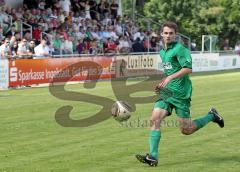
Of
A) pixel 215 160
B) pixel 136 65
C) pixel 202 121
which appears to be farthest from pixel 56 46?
pixel 215 160

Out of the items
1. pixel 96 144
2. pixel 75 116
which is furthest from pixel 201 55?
pixel 96 144

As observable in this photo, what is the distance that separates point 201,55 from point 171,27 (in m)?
29.0

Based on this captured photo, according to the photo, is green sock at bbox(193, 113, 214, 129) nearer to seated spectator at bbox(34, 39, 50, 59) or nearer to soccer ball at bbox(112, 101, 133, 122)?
soccer ball at bbox(112, 101, 133, 122)

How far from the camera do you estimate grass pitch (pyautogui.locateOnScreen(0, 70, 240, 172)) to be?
345 inches

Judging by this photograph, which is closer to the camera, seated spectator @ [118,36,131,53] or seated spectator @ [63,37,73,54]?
seated spectator @ [63,37,73,54]

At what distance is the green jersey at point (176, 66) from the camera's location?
8.80m

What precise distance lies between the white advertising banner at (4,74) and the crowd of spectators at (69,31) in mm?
752

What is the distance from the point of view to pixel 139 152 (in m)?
9.85

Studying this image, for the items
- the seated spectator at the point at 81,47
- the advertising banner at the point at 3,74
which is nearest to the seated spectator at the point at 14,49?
the advertising banner at the point at 3,74

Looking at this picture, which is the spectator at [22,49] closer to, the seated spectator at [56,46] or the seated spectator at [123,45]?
the seated spectator at [56,46]

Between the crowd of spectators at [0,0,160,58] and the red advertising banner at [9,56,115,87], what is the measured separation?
1.73 ft

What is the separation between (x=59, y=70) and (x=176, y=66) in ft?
57.0

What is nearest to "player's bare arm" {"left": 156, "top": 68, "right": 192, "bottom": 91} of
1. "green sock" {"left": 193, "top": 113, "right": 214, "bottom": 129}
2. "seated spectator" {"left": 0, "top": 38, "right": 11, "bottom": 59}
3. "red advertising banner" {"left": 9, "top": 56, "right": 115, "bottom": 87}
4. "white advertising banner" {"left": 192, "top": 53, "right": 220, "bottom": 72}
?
"green sock" {"left": 193, "top": 113, "right": 214, "bottom": 129}

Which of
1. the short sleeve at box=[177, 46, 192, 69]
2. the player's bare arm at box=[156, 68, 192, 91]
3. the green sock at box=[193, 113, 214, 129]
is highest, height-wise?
the short sleeve at box=[177, 46, 192, 69]
